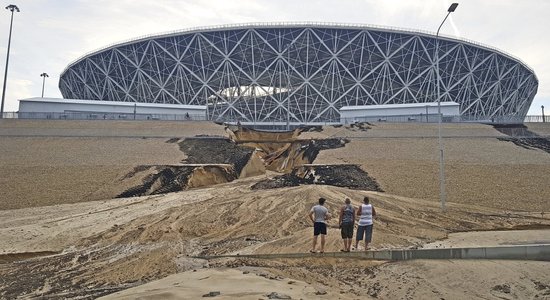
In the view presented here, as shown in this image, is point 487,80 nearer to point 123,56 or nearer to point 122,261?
point 123,56

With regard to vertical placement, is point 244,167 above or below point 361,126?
below

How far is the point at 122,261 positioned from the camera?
34.7 ft

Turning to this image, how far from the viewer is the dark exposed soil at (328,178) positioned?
20766 mm

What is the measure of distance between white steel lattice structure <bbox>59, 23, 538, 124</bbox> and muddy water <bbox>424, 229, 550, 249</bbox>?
3987 cm

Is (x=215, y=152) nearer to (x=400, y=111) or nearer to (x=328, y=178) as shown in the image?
(x=328, y=178)

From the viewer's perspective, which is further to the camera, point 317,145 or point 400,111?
point 400,111

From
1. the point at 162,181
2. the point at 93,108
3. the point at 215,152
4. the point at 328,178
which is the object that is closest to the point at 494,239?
the point at 328,178

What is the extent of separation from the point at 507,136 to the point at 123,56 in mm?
46549

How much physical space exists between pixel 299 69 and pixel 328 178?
35.4m

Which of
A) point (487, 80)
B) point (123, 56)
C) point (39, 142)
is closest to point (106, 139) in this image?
point (39, 142)

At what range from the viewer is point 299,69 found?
5528 centimetres

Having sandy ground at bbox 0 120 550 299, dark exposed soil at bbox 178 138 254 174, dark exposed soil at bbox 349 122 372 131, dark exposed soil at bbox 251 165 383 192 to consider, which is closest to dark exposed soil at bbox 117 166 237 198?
sandy ground at bbox 0 120 550 299

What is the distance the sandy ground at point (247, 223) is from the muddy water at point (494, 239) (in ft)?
0.39

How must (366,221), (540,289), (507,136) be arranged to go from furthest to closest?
(507,136) < (366,221) < (540,289)
